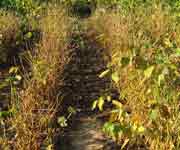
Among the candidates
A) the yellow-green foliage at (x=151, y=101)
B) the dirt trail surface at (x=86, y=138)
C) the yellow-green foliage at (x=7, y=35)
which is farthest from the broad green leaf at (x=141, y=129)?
the yellow-green foliage at (x=7, y=35)

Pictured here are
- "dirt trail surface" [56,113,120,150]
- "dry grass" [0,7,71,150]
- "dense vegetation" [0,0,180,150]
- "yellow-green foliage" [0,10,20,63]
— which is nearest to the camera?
"dense vegetation" [0,0,180,150]

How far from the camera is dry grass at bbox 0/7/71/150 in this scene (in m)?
3.42

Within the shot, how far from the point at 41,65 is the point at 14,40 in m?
2.54

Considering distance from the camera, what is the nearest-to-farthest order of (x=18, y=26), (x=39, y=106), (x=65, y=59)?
(x=39, y=106) < (x=65, y=59) < (x=18, y=26)

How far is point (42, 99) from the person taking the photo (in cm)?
419

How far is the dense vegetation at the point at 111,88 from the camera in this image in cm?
319

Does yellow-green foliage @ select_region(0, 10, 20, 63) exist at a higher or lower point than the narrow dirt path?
higher

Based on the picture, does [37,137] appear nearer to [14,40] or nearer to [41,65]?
[41,65]

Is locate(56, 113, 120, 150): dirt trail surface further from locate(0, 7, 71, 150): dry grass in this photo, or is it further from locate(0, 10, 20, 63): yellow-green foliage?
locate(0, 10, 20, 63): yellow-green foliage

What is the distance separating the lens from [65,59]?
5.55 meters

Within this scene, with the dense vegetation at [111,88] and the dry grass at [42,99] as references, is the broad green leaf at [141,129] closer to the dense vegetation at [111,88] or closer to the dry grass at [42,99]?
the dense vegetation at [111,88]

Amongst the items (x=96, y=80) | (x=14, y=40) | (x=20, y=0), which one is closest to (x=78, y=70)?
(x=96, y=80)

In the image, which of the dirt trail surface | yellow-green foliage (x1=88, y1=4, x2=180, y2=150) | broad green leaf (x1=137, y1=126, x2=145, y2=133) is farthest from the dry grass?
broad green leaf (x1=137, y1=126, x2=145, y2=133)

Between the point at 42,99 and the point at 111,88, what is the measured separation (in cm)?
134
